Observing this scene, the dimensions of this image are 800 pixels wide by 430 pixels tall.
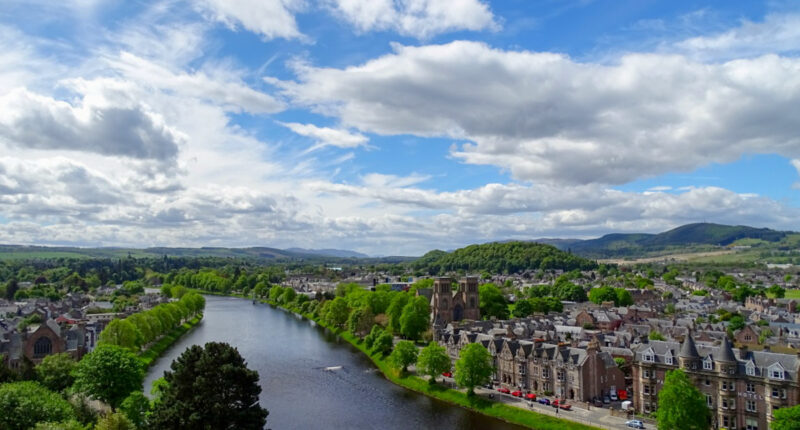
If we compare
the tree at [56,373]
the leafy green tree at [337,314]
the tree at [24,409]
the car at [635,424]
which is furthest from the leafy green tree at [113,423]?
the leafy green tree at [337,314]

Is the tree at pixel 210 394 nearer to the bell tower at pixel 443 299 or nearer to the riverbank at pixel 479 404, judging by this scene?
the riverbank at pixel 479 404

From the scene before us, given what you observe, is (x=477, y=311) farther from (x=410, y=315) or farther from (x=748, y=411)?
(x=748, y=411)

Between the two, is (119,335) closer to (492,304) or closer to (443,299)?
(443,299)

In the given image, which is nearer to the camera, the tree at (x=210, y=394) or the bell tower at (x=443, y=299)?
the tree at (x=210, y=394)

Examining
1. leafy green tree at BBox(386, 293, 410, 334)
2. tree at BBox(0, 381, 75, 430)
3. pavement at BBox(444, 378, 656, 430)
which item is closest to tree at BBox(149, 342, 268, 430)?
tree at BBox(0, 381, 75, 430)

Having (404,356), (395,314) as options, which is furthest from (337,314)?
(404,356)

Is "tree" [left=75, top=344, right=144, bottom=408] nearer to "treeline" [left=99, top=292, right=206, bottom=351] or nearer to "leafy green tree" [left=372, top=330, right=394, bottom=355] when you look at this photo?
"treeline" [left=99, top=292, right=206, bottom=351]
